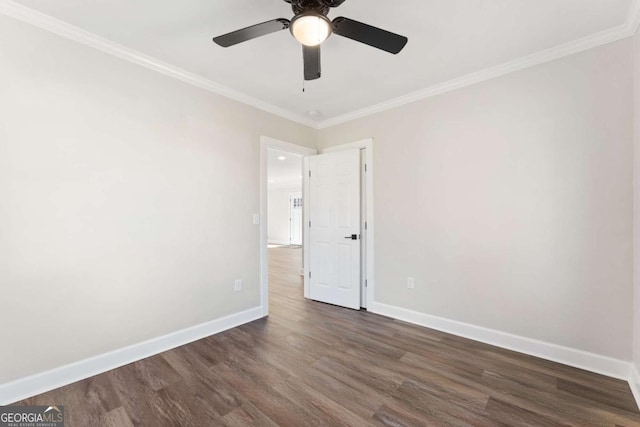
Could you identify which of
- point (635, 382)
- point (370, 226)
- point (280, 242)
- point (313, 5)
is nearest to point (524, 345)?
point (635, 382)

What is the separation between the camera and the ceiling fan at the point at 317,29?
4.92 feet

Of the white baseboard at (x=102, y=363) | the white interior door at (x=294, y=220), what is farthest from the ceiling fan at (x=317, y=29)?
the white interior door at (x=294, y=220)

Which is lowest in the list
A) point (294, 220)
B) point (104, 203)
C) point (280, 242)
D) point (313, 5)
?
point (280, 242)

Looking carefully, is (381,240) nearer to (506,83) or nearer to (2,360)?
(506,83)

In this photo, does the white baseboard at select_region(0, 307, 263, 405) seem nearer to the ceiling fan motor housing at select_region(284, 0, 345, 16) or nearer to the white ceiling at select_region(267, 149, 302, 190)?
the ceiling fan motor housing at select_region(284, 0, 345, 16)

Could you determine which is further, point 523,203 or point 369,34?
point 523,203

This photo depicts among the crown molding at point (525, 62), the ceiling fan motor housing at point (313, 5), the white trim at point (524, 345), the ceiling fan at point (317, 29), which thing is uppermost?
the crown molding at point (525, 62)

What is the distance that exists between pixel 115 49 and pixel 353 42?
1.90 meters

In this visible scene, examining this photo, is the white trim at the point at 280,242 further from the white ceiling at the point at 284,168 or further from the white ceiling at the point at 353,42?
the white ceiling at the point at 353,42

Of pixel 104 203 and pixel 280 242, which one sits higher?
pixel 104 203

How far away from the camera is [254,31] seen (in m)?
1.62

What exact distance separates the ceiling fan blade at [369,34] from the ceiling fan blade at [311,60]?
17 cm

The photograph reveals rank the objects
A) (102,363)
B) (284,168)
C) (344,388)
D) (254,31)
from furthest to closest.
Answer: (284,168) < (102,363) < (344,388) < (254,31)

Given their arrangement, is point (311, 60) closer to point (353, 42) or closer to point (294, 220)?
point (353, 42)
